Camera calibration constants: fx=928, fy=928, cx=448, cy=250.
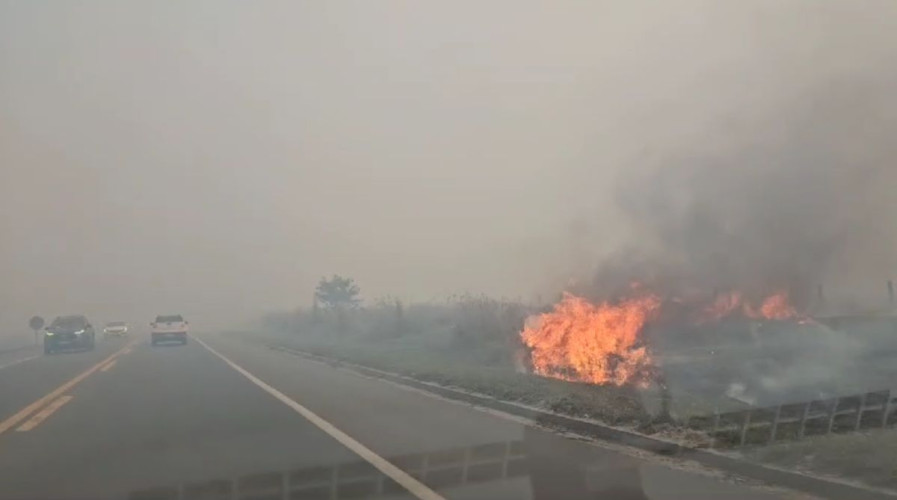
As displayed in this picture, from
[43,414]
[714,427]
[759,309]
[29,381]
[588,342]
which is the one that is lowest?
[714,427]

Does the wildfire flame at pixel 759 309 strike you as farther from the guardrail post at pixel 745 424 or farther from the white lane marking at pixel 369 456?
the guardrail post at pixel 745 424

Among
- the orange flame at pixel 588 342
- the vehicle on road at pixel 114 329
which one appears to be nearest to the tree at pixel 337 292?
the vehicle on road at pixel 114 329

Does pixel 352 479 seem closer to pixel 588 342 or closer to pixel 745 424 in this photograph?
pixel 745 424

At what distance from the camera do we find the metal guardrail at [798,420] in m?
9.90

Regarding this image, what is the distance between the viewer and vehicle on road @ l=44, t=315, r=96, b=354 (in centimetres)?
4366

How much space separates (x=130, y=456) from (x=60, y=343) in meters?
36.9

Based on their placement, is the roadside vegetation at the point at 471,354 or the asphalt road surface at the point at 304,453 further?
the roadside vegetation at the point at 471,354

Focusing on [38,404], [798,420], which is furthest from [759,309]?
[38,404]


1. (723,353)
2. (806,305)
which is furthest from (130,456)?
(806,305)

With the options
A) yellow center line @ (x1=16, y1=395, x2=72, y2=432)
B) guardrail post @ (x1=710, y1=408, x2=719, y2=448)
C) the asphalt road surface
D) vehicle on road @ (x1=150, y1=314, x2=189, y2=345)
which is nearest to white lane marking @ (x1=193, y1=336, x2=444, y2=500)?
the asphalt road surface

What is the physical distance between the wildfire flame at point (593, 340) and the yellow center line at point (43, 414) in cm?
957

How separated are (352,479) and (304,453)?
1.79m

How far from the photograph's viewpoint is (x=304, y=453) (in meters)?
10.2

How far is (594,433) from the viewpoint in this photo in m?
11.5
